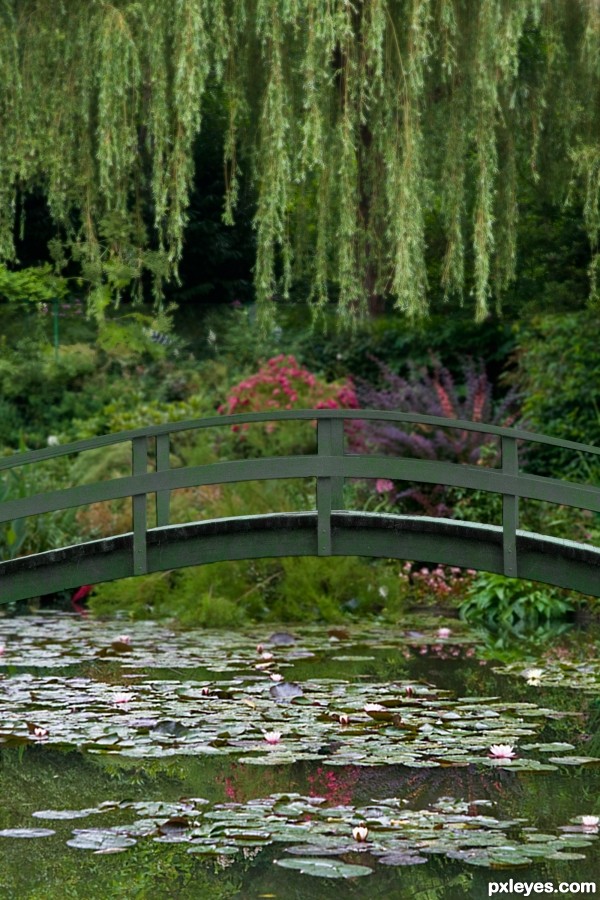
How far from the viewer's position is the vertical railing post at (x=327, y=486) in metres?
5.97

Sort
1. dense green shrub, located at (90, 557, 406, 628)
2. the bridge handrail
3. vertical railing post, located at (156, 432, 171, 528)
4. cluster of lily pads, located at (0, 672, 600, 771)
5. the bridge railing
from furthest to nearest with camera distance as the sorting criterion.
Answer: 1. dense green shrub, located at (90, 557, 406, 628)
2. vertical railing post, located at (156, 432, 171, 528)
3. the bridge railing
4. the bridge handrail
5. cluster of lily pads, located at (0, 672, 600, 771)

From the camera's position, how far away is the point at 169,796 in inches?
189

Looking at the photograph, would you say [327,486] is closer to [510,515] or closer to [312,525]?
[312,525]

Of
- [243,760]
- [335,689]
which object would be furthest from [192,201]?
[243,760]

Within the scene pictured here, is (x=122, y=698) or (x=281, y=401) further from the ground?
(x=281, y=401)

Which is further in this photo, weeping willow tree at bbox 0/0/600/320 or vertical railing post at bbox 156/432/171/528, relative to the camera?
weeping willow tree at bbox 0/0/600/320

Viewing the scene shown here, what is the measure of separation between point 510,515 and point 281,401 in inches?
254

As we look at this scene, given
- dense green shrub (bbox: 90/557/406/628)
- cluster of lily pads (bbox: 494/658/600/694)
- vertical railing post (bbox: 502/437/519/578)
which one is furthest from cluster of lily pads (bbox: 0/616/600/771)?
dense green shrub (bbox: 90/557/406/628)

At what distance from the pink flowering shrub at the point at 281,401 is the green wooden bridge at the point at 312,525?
5577 millimetres

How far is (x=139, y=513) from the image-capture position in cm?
613

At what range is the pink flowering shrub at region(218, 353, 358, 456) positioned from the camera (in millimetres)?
12039

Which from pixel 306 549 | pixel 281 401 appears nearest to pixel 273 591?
pixel 281 401

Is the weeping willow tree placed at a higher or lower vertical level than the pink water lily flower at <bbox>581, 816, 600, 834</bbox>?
higher

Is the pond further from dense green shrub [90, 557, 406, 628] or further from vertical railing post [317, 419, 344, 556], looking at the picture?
dense green shrub [90, 557, 406, 628]
